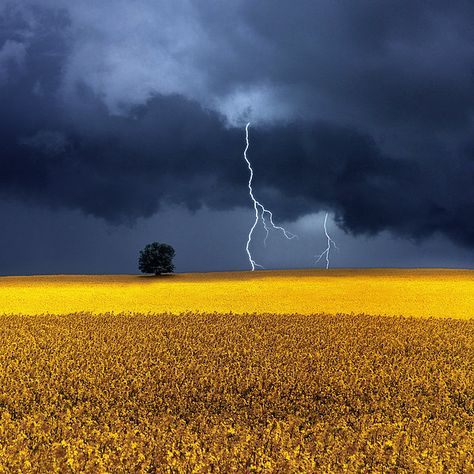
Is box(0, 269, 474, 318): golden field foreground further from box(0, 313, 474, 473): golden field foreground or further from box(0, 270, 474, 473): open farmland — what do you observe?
box(0, 313, 474, 473): golden field foreground

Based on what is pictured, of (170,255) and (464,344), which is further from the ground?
(170,255)

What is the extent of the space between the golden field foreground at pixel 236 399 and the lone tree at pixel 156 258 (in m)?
27.2

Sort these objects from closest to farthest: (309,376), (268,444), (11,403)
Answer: (268,444) < (11,403) < (309,376)

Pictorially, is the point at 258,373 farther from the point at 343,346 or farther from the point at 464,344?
the point at 464,344

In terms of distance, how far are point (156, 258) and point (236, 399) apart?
34.2 m

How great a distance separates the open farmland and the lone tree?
82.4 ft

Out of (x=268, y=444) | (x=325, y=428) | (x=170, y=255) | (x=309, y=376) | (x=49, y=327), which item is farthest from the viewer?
(x=170, y=255)

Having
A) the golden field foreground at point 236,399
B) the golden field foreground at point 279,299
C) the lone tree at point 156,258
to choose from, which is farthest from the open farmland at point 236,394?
the lone tree at point 156,258

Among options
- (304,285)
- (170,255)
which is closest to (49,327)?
(304,285)

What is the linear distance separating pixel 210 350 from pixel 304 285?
78.4ft

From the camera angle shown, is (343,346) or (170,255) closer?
(343,346)

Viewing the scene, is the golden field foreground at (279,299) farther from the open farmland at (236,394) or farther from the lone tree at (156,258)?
the lone tree at (156,258)

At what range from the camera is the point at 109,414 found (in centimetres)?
714

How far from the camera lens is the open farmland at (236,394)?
18.3ft
